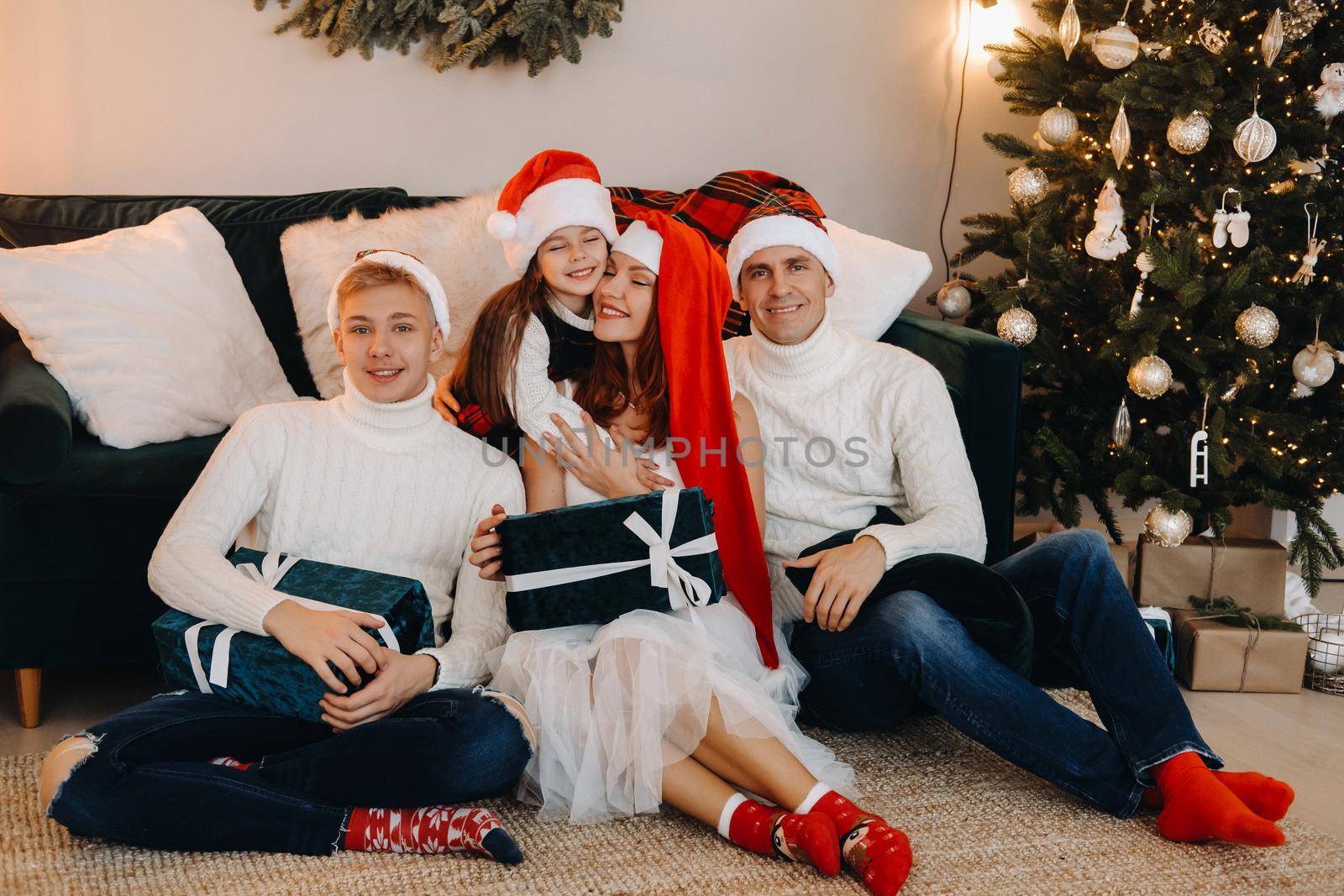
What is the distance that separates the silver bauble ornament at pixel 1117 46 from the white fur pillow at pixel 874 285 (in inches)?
23.4

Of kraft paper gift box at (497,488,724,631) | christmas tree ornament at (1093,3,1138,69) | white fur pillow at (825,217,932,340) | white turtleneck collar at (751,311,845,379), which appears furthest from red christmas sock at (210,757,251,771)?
christmas tree ornament at (1093,3,1138,69)

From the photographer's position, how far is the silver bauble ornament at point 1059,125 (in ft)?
8.47

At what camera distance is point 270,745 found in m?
1.58

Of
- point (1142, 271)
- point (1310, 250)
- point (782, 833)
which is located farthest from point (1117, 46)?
point (782, 833)

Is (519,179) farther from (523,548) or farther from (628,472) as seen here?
(523,548)

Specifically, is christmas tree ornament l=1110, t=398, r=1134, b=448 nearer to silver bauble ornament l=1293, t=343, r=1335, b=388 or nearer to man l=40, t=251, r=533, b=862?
silver bauble ornament l=1293, t=343, r=1335, b=388

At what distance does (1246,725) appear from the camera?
2.07 meters

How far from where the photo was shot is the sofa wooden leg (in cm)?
192

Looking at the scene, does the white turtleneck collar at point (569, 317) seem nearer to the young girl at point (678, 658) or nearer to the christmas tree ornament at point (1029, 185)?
the young girl at point (678, 658)

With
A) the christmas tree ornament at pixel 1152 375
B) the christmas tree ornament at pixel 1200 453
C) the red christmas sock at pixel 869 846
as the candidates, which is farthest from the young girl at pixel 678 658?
the christmas tree ornament at pixel 1200 453

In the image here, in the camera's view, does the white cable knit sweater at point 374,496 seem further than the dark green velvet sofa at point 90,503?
No

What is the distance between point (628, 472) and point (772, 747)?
51cm

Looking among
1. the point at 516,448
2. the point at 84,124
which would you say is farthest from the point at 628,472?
the point at 84,124

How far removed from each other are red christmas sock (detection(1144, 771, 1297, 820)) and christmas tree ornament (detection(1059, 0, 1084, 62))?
5.47 feet
